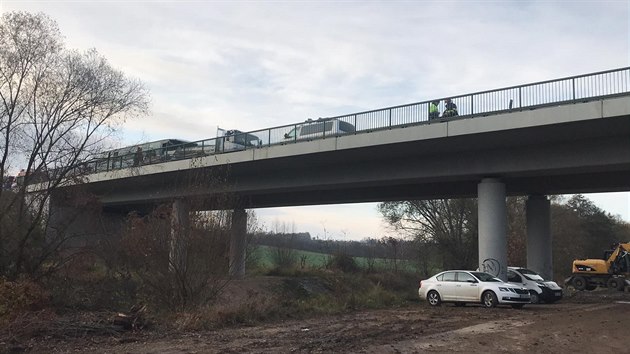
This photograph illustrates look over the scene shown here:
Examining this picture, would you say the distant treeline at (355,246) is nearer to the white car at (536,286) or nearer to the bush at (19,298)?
the white car at (536,286)

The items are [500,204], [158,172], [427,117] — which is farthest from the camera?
[158,172]

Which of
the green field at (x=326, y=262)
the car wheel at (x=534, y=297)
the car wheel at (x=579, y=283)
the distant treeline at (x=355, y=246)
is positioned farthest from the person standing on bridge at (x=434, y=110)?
the car wheel at (x=579, y=283)

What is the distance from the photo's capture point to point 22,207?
74.9 feet

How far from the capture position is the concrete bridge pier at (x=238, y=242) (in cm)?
1820

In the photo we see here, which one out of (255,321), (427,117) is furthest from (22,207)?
(427,117)

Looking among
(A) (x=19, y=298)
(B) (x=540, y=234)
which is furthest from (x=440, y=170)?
(A) (x=19, y=298)

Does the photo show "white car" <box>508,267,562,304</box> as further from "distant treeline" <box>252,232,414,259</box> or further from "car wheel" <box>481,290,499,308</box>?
"distant treeline" <box>252,232,414,259</box>

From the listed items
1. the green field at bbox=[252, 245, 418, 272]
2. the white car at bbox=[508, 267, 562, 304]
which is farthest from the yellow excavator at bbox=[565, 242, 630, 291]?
the white car at bbox=[508, 267, 562, 304]

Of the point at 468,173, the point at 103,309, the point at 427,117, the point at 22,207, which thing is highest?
the point at 427,117

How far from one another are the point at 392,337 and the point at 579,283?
99.6 feet

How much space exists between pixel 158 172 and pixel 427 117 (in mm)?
18491

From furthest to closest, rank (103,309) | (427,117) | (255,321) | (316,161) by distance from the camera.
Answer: (316,161), (427,117), (103,309), (255,321)

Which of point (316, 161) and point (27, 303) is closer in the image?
point (27, 303)

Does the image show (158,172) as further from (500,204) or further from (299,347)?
(299,347)
